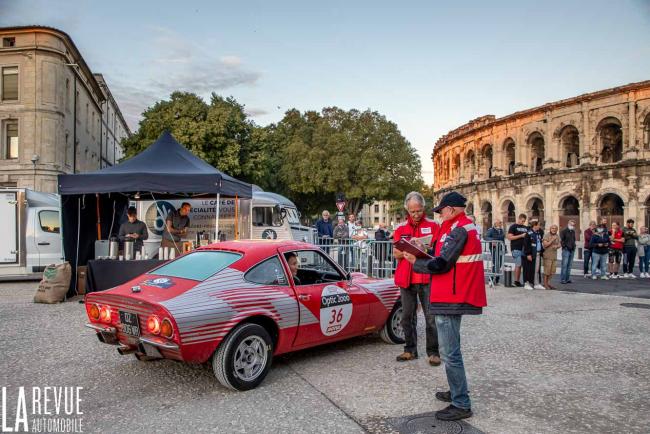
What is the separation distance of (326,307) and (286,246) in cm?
86

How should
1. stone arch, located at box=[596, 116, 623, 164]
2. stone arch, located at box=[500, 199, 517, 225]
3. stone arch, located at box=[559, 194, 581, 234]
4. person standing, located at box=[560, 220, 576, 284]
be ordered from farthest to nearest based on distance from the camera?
stone arch, located at box=[500, 199, 517, 225], stone arch, located at box=[559, 194, 581, 234], stone arch, located at box=[596, 116, 623, 164], person standing, located at box=[560, 220, 576, 284]

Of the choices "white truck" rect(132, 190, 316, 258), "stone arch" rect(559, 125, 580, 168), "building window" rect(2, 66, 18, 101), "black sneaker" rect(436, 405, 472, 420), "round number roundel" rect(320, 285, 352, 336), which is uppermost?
"building window" rect(2, 66, 18, 101)

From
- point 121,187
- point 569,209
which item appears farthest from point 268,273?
point 569,209

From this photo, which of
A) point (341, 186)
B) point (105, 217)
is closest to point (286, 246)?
point (105, 217)

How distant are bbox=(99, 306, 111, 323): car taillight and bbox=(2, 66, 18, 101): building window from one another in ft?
105

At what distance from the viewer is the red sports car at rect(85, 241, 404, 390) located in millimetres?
4648

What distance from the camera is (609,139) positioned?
38.3 metres

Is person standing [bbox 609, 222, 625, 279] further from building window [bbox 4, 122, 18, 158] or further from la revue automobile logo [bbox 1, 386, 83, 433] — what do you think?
building window [bbox 4, 122, 18, 158]

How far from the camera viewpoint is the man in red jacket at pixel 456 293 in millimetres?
4277

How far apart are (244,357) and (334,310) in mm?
1348

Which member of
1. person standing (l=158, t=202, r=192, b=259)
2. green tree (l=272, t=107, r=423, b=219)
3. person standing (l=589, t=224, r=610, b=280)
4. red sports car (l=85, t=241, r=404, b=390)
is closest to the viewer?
red sports car (l=85, t=241, r=404, b=390)

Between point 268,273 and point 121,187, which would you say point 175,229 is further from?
point 268,273

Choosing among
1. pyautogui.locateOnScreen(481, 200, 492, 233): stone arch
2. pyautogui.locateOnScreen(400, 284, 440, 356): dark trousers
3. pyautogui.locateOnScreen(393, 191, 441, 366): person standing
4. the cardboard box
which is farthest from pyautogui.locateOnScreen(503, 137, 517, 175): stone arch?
pyautogui.locateOnScreen(400, 284, 440, 356): dark trousers

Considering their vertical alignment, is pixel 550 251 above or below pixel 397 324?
above
